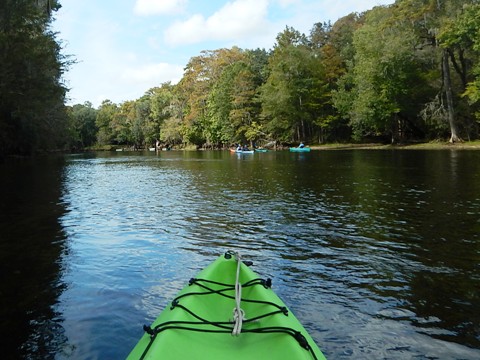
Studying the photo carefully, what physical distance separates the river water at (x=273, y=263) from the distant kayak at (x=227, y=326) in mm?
1160

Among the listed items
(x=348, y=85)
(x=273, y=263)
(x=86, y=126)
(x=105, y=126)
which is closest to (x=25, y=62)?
(x=273, y=263)

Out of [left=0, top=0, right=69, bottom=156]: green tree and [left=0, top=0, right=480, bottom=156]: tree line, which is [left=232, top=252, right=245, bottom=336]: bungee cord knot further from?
[left=0, top=0, right=480, bottom=156]: tree line

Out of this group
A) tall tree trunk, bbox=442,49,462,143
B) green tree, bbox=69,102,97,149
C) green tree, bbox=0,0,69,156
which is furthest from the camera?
green tree, bbox=69,102,97,149

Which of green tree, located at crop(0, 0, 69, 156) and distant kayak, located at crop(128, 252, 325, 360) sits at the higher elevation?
green tree, located at crop(0, 0, 69, 156)

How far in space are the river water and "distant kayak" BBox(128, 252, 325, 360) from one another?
1.16m

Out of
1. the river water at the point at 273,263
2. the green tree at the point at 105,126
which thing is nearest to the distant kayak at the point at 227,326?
the river water at the point at 273,263

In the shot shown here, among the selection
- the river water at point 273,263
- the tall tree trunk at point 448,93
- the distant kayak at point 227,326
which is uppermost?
the tall tree trunk at point 448,93

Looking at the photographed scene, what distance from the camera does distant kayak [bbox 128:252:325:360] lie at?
130 inches

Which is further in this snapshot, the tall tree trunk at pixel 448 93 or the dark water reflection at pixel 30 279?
the tall tree trunk at pixel 448 93

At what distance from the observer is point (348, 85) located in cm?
5831

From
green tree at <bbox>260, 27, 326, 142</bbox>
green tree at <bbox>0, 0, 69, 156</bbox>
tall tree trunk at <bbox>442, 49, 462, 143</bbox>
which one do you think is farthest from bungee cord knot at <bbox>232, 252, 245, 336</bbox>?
green tree at <bbox>260, 27, 326, 142</bbox>

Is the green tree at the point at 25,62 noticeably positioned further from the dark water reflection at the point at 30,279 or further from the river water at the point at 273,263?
the dark water reflection at the point at 30,279

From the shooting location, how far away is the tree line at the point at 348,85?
43.8 meters

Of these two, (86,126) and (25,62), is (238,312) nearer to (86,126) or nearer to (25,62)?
(25,62)
